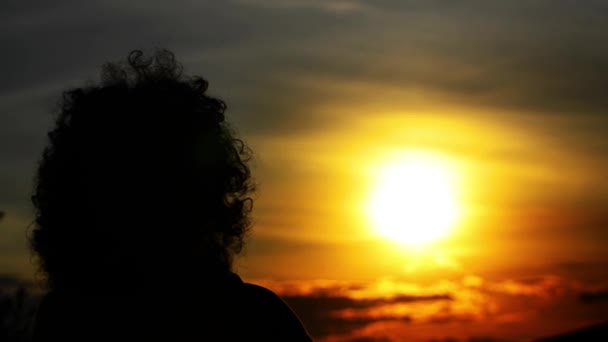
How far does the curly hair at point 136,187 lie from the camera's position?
7.67 ft

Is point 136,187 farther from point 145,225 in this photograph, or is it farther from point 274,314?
point 274,314

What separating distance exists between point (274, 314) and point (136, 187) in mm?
555

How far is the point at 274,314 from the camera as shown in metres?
2.13

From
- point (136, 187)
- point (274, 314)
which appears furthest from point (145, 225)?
point (274, 314)

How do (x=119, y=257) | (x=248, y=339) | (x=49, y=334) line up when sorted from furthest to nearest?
(x=49, y=334)
(x=119, y=257)
(x=248, y=339)

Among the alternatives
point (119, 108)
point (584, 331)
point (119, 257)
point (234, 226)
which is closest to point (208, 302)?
point (119, 257)

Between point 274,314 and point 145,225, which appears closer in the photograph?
point 274,314

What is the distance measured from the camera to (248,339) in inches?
83.4

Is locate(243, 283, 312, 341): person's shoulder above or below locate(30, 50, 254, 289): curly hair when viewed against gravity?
below

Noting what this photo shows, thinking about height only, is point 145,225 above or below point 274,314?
above

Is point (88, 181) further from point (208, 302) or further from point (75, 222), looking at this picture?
point (208, 302)

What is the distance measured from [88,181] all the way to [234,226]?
1.58ft

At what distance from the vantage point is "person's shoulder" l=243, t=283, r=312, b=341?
2.12 meters

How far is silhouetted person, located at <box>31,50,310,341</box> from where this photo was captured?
216cm
